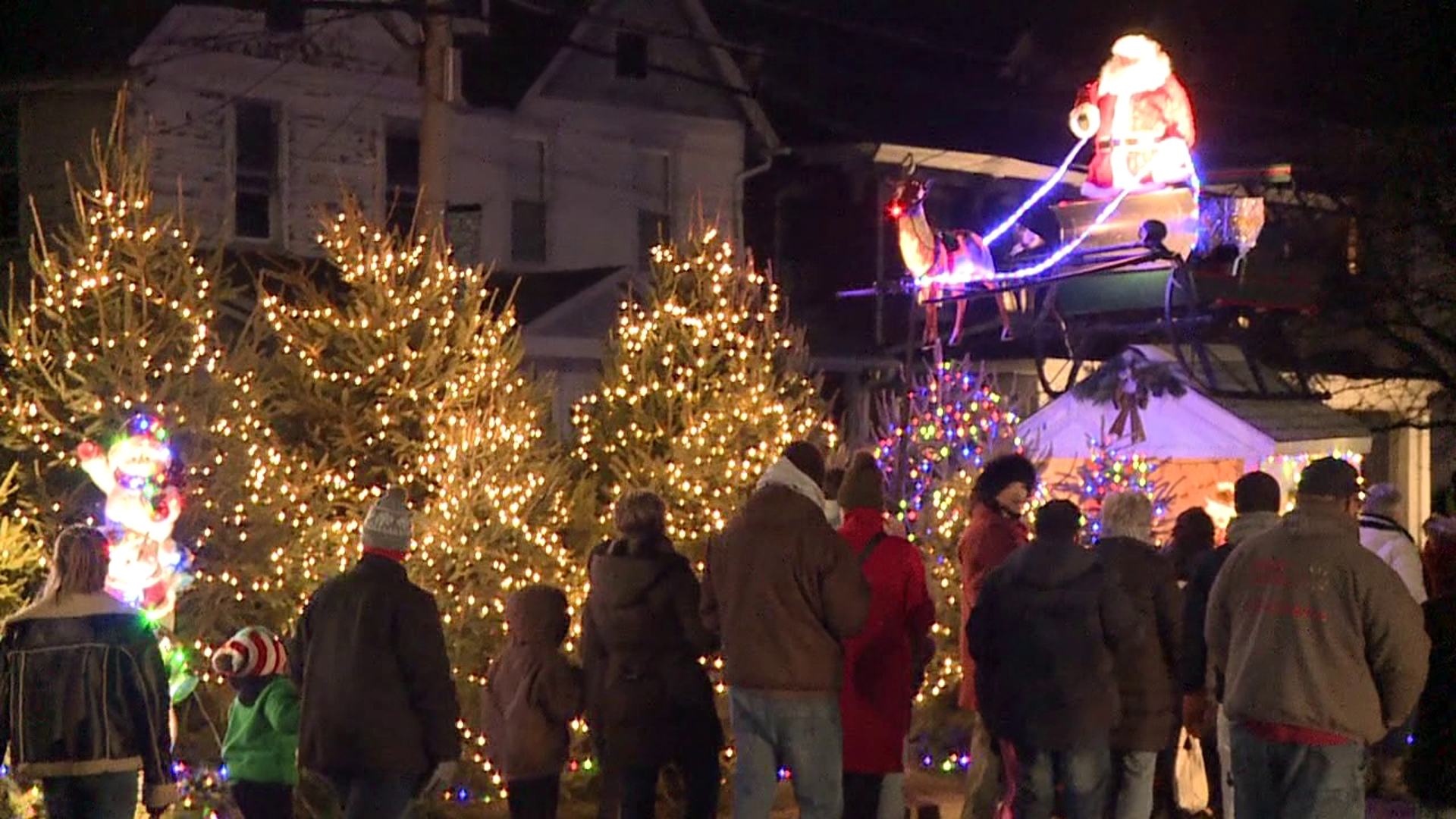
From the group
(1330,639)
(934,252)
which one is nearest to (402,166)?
(934,252)

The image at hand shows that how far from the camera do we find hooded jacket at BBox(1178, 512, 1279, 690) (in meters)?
8.09

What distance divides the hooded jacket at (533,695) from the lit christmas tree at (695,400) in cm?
375

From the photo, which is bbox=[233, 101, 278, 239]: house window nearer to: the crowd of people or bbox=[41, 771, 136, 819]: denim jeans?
the crowd of people

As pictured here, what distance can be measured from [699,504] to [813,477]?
15.0 feet

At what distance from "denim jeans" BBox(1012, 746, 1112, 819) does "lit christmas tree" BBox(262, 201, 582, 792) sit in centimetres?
419

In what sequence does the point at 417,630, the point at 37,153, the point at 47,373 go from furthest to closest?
the point at 37,153 < the point at 47,373 < the point at 417,630

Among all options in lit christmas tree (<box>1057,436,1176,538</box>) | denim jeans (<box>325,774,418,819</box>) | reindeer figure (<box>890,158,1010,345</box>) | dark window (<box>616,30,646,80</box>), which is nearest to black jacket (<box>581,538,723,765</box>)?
denim jeans (<box>325,774,418,819</box>)

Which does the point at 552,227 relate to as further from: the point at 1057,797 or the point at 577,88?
the point at 1057,797

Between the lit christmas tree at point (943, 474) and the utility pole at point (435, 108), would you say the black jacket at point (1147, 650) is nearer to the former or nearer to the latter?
the lit christmas tree at point (943, 474)

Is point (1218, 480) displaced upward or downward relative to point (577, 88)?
downward

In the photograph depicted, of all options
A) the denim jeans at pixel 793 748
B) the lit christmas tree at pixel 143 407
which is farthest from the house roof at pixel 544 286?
the denim jeans at pixel 793 748

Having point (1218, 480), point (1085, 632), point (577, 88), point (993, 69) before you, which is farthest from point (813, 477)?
point (993, 69)

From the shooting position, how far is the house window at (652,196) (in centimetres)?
2580

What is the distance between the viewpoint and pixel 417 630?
24.0 ft
